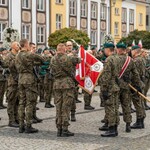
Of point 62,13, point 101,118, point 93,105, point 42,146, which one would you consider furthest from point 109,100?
point 62,13

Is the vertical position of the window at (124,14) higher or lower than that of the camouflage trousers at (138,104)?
higher

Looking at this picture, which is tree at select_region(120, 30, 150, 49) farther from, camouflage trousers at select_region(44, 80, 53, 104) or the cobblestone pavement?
the cobblestone pavement

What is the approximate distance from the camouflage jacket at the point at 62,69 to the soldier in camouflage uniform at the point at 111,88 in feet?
2.25

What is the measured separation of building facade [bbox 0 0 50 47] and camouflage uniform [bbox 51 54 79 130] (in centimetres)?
3199

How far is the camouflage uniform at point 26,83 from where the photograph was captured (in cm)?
1140

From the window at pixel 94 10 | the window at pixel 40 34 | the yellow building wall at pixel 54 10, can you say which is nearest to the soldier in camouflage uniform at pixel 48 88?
the window at pixel 40 34

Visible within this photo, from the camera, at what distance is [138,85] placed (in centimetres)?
1201

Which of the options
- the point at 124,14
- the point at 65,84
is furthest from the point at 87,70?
the point at 124,14

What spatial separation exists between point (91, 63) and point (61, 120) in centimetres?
219

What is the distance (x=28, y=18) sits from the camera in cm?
4575

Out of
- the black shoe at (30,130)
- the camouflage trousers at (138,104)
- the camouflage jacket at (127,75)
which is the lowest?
the black shoe at (30,130)

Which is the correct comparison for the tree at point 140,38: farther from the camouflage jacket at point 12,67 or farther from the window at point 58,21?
the camouflage jacket at point 12,67

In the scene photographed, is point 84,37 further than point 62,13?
No

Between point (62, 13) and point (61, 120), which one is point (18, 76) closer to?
point (61, 120)
